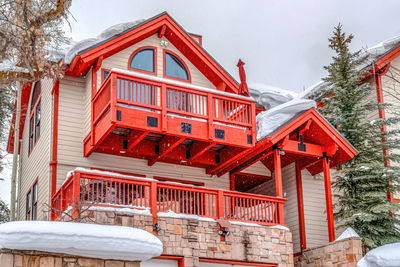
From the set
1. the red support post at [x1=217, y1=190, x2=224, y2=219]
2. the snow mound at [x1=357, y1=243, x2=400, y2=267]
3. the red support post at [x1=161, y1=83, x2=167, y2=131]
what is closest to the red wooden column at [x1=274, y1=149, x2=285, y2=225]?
the red support post at [x1=217, y1=190, x2=224, y2=219]

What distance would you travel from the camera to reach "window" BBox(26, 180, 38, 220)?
18.0 metres

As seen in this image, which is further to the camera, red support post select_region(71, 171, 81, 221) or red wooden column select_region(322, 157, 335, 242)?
red wooden column select_region(322, 157, 335, 242)

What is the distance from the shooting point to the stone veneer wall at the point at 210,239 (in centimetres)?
1338

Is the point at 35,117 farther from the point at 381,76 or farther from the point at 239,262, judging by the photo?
the point at 381,76

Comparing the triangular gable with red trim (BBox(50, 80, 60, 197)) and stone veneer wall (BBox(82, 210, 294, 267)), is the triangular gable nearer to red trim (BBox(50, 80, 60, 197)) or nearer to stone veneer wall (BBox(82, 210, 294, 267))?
red trim (BBox(50, 80, 60, 197))

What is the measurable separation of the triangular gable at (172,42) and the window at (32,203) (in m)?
3.97

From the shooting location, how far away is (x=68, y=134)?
54.6 ft

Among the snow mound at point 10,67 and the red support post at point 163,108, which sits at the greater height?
the snow mound at point 10,67

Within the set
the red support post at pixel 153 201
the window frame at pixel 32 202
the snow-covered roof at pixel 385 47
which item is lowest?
the red support post at pixel 153 201

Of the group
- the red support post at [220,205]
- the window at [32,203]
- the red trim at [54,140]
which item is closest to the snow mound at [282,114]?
the red support post at [220,205]

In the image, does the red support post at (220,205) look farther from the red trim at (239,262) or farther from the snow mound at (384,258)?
the snow mound at (384,258)

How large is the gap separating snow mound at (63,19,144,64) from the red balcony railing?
68.7 inches

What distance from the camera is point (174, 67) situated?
1853 centimetres

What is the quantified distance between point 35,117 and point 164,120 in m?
6.71
